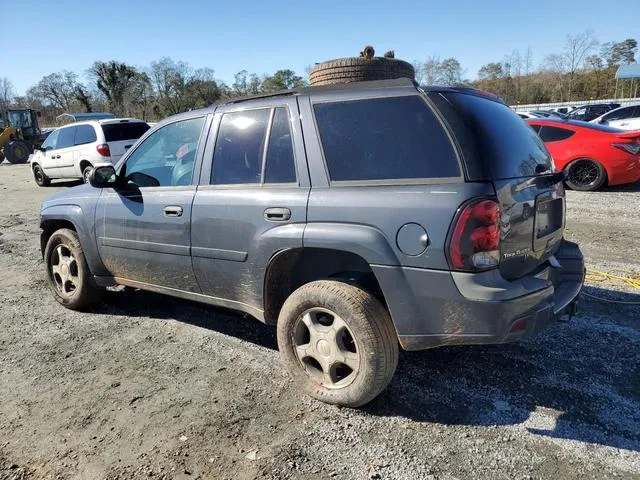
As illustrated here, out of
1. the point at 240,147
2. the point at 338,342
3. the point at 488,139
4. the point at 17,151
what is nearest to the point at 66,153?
the point at 240,147

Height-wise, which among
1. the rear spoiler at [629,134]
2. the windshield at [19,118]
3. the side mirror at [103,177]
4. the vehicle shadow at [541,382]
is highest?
the windshield at [19,118]

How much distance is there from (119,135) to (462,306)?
12.1 meters

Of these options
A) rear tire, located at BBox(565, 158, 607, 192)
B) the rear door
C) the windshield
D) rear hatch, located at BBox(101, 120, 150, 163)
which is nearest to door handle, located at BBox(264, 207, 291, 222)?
rear tire, located at BBox(565, 158, 607, 192)

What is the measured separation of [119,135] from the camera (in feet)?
41.1

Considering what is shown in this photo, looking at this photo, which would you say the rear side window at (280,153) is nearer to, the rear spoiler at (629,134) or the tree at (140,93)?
the rear spoiler at (629,134)

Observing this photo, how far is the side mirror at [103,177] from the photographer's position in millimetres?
3984

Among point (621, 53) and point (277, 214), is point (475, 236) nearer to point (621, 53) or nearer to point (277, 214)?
point (277, 214)

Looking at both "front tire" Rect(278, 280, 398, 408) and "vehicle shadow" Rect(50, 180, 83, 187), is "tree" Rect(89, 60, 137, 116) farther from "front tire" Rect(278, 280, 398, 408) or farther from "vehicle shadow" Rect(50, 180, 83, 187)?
"front tire" Rect(278, 280, 398, 408)

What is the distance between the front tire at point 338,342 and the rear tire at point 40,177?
48.7ft

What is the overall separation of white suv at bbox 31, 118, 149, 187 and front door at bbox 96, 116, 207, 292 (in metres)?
8.79

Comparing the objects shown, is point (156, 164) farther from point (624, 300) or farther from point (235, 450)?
point (624, 300)

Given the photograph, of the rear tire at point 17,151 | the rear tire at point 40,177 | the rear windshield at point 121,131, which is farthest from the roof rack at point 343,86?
the rear tire at point 17,151

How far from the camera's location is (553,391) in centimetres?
299

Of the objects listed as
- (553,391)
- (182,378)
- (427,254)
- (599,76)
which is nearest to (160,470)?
(182,378)
